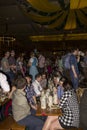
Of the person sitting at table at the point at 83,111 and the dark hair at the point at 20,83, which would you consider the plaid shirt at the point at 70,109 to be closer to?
the person sitting at table at the point at 83,111

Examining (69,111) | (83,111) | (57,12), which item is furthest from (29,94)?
(57,12)

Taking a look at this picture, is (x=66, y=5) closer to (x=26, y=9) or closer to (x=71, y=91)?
(x=26, y=9)

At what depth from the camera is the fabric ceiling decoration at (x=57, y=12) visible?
861cm

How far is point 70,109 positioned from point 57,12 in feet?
21.9

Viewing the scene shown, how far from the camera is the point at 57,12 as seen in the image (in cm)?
1012

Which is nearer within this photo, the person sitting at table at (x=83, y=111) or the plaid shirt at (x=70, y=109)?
the person sitting at table at (x=83, y=111)

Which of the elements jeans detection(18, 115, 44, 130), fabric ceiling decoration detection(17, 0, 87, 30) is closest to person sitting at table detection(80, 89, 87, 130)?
jeans detection(18, 115, 44, 130)

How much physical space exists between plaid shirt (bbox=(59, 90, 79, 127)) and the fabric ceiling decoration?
454cm

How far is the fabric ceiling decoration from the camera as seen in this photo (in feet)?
28.2

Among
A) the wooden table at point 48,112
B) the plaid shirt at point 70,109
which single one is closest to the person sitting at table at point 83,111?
the plaid shirt at point 70,109

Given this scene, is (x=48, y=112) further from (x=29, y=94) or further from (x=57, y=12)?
(x=57, y=12)

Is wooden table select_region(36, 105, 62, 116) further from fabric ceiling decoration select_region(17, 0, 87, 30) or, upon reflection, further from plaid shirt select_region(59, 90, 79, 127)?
fabric ceiling decoration select_region(17, 0, 87, 30)

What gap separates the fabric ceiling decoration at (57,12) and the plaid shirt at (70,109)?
4545mm

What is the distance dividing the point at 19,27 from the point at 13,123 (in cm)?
993
